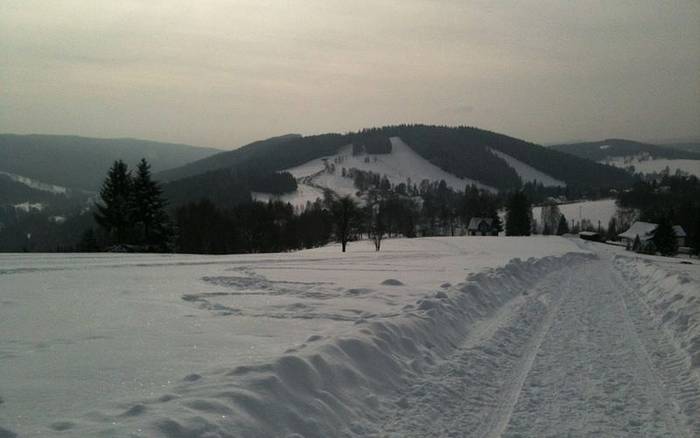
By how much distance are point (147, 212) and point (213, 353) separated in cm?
4467

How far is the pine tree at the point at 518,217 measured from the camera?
102 metres

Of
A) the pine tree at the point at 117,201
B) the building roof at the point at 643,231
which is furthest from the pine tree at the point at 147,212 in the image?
the building roof at the point at 643,231

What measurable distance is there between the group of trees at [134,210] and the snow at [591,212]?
132 meters

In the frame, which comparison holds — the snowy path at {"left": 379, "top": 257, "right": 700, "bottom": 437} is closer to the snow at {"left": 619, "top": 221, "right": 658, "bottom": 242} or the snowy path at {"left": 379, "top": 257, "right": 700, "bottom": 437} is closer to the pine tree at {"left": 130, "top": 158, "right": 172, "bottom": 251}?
the pine tree at {"left": 130, "top": 158, "right": 172, "bottom": 251}

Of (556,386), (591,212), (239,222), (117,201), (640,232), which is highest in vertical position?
(591,212)

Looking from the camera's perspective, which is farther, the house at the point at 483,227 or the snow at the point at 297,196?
the snow at the point at 297,196

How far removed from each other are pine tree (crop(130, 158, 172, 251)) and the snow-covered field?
119ft

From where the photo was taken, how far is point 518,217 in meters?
102

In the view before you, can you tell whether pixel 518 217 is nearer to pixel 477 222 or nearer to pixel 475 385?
pixel 477 222

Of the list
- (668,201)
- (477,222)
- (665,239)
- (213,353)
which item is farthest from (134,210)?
(668,201)

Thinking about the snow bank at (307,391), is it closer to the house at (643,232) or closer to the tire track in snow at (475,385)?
the tire track in snow at (475,385)

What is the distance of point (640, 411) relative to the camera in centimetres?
562

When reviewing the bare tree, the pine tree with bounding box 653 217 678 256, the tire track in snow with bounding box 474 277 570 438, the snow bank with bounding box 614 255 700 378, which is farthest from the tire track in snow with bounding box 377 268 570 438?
the pine tree with bounding box 653 217 678 256

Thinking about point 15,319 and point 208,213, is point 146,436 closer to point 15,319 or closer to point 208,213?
point 15,319
